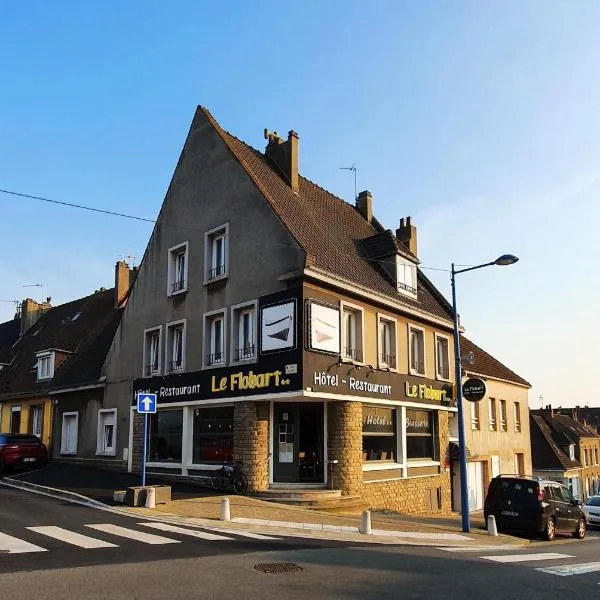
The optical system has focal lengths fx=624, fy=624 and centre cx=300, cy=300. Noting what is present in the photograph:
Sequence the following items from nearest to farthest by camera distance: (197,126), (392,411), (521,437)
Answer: (392,411) → (197,126) → (521,437)

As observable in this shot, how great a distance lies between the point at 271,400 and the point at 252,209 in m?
6.27

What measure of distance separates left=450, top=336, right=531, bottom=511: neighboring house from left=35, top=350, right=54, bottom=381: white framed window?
19128 mm

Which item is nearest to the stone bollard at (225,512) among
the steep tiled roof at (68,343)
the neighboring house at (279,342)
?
the neighboring house at (279,342)

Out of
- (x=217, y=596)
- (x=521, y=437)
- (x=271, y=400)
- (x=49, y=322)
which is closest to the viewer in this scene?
(x=217, y=596)

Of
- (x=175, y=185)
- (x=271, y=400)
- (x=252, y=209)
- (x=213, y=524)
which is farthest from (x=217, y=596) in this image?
(x=175, y=185)

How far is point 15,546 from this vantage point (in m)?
9.78

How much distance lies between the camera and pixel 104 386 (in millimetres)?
25391

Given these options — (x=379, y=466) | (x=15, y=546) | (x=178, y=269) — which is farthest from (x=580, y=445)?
(x=15, y=546)

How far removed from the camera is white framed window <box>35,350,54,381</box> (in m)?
30.4

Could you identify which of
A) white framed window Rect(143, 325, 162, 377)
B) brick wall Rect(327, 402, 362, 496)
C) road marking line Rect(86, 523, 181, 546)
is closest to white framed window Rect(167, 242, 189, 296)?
white framed window Rect(143, 325, 162, 377)

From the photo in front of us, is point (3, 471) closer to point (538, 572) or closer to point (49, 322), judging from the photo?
point (49, 322)

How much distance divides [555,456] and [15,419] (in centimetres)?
3696

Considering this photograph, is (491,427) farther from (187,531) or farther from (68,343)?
(187,531)

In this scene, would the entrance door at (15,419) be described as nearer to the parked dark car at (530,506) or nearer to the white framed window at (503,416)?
the parked dark car at (530,506)
